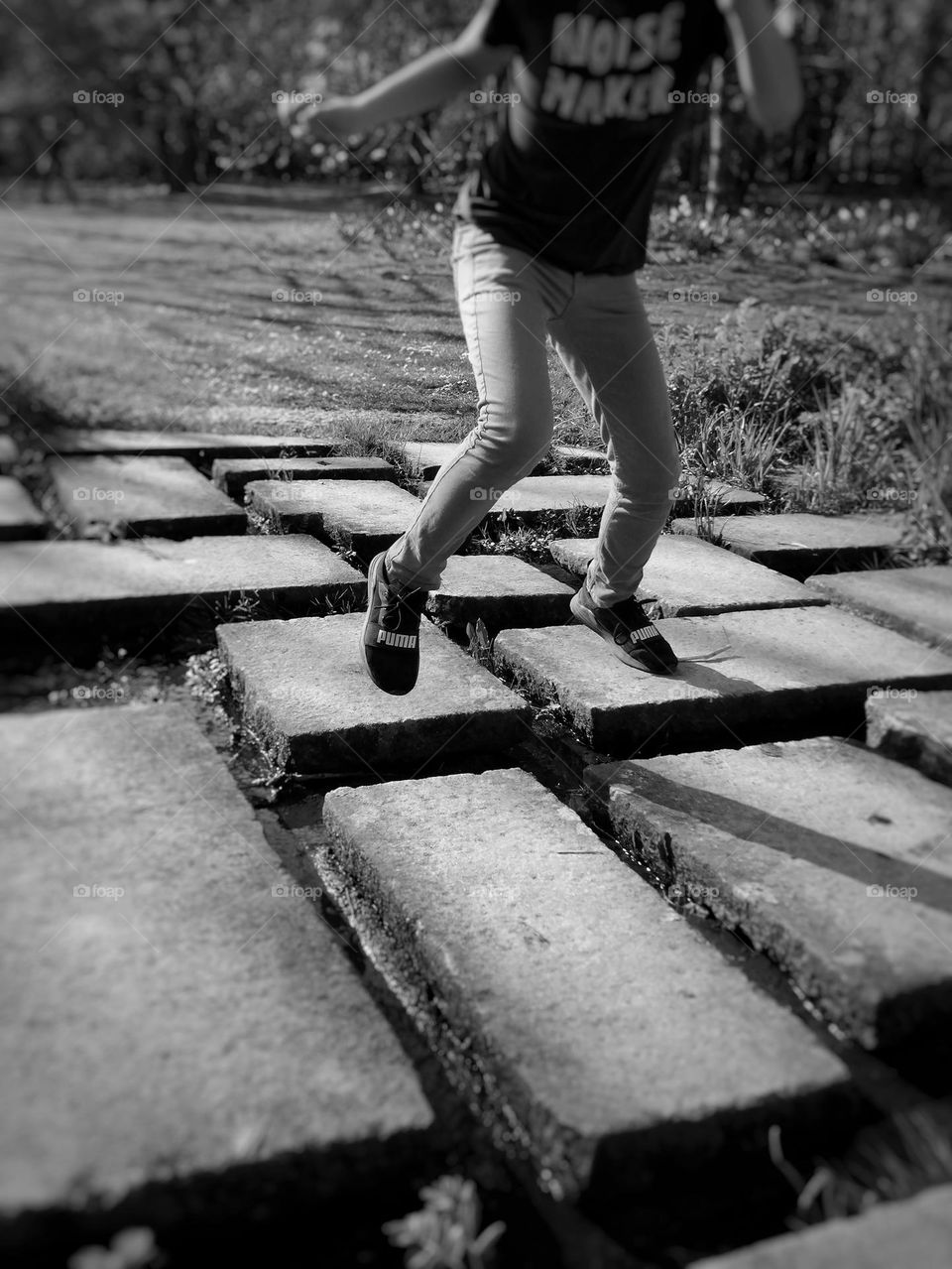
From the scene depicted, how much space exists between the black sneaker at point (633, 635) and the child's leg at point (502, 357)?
19.0 inches

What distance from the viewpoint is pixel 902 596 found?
2.67 metres

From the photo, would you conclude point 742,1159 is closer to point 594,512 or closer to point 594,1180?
point 594,1180

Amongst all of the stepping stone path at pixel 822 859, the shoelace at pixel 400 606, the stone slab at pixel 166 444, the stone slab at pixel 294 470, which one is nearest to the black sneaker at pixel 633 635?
the stepping stone path at pixel 822 859

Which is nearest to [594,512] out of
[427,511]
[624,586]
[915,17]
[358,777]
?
[624,586]

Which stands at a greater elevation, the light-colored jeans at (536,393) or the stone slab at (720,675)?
the light-colored jeans at (536,393)

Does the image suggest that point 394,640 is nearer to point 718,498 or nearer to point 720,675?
point 720,675

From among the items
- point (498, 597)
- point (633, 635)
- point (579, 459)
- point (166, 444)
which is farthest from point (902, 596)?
point (166, 444)

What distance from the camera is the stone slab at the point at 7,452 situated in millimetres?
3229

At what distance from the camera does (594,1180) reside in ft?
3.96

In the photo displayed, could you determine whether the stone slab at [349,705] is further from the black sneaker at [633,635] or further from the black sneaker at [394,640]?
the black sneaker at [633,635]

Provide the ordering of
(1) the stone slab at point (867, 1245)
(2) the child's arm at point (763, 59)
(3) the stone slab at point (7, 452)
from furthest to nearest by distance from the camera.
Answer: (3) the stone slab at point (7, 452), (2) the child's arm at point (763, 59), (1) the stone slab at point (867, 1245)

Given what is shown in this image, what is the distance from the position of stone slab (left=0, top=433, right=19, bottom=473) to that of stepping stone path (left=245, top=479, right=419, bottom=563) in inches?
27.7

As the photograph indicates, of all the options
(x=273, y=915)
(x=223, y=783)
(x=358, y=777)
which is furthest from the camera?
(x=358, y=777)

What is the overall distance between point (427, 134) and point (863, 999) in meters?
2.89
